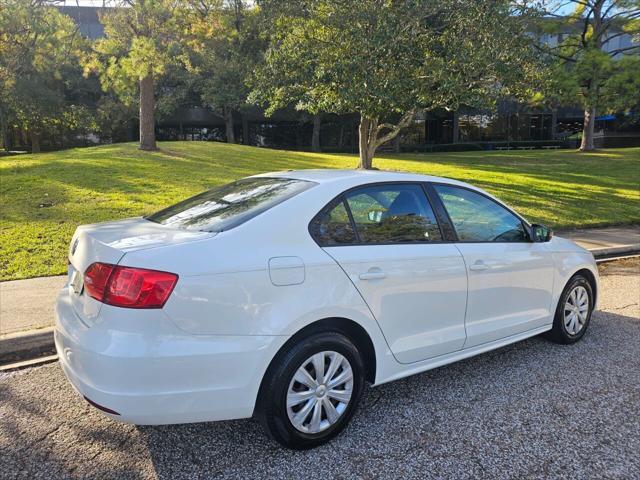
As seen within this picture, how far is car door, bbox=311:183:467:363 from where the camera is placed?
3188 millimetres

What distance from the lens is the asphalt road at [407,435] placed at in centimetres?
288

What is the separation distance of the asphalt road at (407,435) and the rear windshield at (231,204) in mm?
1329

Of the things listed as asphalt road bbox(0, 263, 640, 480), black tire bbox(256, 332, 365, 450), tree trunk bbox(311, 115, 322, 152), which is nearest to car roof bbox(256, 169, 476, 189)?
black tire bbox(256, 332, 365, 450)

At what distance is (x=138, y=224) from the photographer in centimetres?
349

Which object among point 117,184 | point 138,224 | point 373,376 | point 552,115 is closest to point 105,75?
point 117,184

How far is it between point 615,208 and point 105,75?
53.3ft

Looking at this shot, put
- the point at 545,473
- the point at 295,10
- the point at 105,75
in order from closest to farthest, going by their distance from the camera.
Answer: the point at 545,473
the point at 295,10
the point at 105,75

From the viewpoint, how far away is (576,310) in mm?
4711

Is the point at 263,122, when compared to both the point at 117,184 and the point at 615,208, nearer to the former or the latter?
the point at 117,184

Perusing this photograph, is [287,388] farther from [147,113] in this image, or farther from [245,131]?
[245,131]

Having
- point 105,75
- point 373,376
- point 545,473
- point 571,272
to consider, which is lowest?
point 545,473

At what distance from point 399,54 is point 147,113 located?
11.8 m

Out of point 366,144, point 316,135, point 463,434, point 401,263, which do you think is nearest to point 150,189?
point 366,144

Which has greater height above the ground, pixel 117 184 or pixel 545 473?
pixel 117 184
